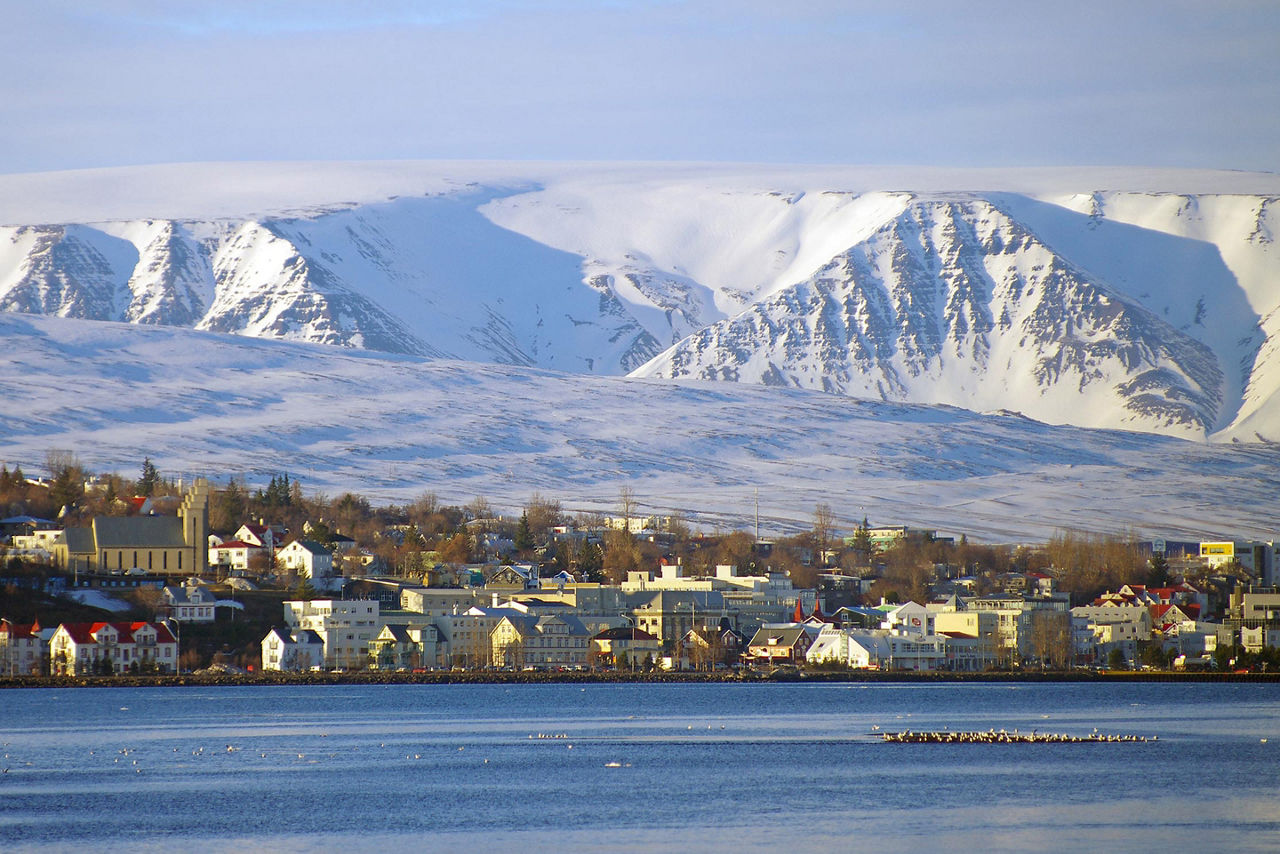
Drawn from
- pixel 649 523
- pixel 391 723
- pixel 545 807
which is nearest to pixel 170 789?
pixel 545 807

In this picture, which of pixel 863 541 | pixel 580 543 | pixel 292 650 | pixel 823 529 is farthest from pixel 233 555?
pixel 823 529

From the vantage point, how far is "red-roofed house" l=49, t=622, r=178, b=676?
90875mm

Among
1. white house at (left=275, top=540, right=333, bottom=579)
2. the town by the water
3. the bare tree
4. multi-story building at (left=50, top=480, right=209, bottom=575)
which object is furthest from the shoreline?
the bare tree

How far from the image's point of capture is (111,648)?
A: 91812mm

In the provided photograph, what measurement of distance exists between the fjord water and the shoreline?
1083 centimetres

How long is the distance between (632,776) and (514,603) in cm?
6088

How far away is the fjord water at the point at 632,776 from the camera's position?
4031cm

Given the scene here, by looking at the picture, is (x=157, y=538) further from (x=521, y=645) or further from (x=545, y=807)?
(x=545, y=807)

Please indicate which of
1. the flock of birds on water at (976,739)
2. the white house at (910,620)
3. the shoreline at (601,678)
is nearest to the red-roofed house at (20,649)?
the shoreline at (601,678)

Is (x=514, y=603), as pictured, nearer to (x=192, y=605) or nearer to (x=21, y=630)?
(x=192, y=605)

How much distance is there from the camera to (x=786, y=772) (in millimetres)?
50469

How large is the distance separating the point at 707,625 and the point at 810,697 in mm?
29345

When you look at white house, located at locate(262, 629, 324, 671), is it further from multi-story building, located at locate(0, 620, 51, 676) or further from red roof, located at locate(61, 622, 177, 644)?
multi-story building, located at locate(0, 620, 51, 676)

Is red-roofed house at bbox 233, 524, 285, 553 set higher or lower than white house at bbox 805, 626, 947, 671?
higher
